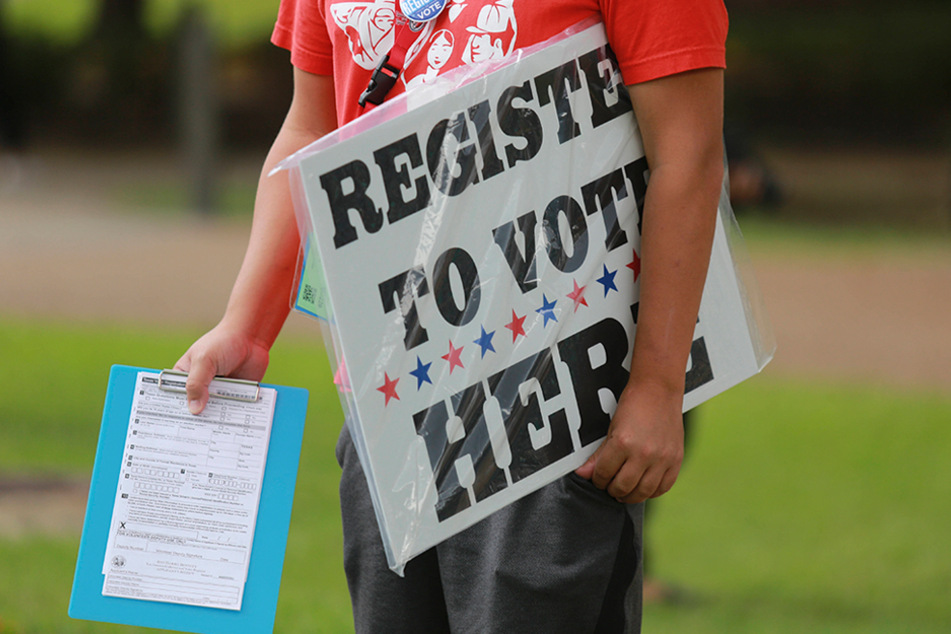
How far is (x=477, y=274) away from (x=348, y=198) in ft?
0.55

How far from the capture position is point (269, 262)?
145 cm

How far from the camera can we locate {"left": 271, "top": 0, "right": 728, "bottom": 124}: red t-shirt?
3.88ft

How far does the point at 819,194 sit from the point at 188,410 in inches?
624

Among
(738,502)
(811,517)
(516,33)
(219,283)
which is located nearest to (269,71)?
(219,283)

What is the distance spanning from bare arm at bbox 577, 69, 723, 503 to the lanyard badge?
25 cm

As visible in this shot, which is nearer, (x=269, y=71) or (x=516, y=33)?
(x=516, y=33)

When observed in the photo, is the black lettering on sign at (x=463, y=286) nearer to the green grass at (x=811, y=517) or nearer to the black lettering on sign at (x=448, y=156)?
the black lettering on sign at (x=448, y=156)

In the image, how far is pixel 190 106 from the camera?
12.7 m

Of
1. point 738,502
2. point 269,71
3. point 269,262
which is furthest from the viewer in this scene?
point 269,71

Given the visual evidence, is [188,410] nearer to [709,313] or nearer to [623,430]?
[623,430]

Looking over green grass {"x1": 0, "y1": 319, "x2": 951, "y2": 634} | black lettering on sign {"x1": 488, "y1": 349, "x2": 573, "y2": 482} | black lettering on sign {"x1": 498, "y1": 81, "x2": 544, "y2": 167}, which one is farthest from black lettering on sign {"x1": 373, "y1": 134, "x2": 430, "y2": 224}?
green grass {"x1": 0, "y1": 319, "x2": 951, "y2": 634}

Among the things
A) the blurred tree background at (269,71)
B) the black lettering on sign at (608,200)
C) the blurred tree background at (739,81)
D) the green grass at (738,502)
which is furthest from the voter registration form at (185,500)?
the blurred tree background at (269,71)

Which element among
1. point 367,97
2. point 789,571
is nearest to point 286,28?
point 367,97

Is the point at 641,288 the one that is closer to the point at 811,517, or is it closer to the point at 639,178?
the point at 639,178
